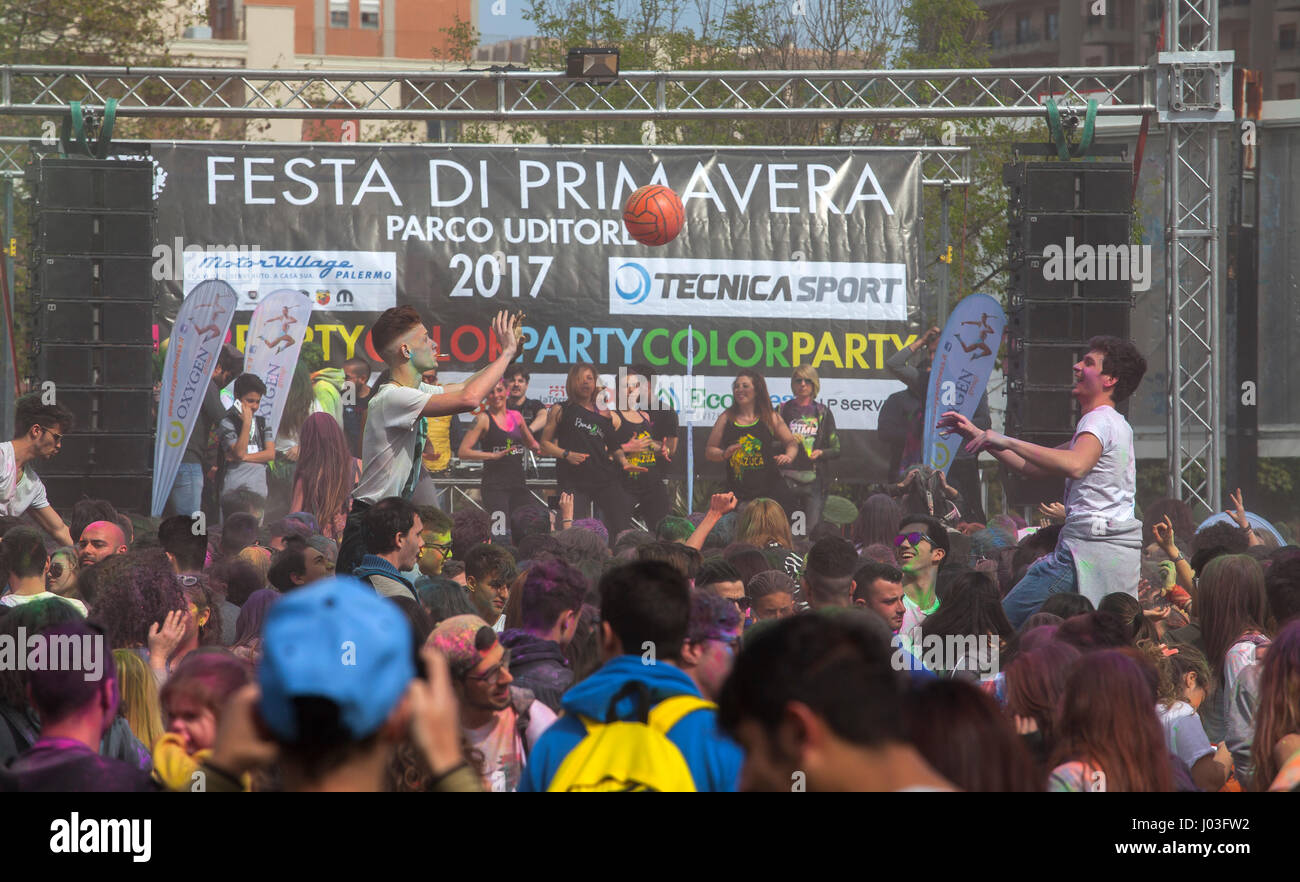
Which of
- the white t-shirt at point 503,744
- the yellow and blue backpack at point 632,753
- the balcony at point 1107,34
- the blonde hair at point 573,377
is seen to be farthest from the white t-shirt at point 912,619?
the balcony at point 1107,34

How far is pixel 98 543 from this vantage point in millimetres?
7738

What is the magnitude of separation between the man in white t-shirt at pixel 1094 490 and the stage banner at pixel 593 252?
6.93 m

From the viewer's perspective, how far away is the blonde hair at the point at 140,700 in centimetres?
412

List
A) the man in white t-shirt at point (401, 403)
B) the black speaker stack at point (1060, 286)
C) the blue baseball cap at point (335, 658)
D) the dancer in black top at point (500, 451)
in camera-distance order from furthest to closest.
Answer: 1. the dancer in black top at point (500, 451)
2. the black speaker stack at point (1060, 286)
3. the man in white t-shirt at point (401, 403)
4. the blue baseball cap at point (335, 658)

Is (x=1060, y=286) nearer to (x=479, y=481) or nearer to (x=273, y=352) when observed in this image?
(x=479, y=481)

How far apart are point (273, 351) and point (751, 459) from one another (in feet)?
14.7

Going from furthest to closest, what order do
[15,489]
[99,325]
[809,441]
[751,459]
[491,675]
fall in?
[809,441], [751,459], [99,325], [15,489], [491,675]

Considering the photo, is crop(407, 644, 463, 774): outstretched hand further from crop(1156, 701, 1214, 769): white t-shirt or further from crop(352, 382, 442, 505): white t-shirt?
crop(352, 382, 442, 505): white t-shirt

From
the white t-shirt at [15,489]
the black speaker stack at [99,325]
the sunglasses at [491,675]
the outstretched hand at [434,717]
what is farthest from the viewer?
the black speaker stack at [99,325]

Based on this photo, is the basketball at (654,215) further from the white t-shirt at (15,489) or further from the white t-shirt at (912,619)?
the white t-shirt at (912,619)

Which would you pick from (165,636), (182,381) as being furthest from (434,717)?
(182,381)

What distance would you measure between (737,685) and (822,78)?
10.7m

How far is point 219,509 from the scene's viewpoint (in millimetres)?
13070
